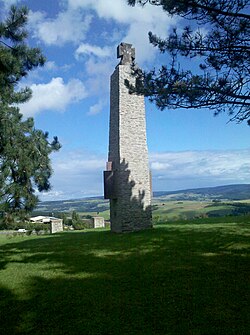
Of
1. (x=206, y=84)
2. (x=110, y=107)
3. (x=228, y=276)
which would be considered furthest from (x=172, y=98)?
(x=110, y=107)

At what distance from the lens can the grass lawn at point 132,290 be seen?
160 inches

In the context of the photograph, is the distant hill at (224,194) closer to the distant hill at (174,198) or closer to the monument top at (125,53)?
the distant hill at (174,198)

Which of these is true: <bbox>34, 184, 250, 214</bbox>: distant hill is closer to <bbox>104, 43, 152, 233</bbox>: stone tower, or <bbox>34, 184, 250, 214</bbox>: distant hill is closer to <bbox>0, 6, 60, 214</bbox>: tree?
<bbox>104, 43, 152, 233</bbox>: stone tower

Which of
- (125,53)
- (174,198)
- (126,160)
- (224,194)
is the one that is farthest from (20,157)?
(224,194)

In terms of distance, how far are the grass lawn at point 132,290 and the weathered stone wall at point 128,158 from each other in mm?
3205

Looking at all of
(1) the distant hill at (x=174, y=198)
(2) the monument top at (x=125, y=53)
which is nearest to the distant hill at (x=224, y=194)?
(1) the distant hill at (x=174, y=198)

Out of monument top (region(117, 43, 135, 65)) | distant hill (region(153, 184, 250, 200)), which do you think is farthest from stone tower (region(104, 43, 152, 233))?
distant hill (region(153, 184, 250, 200))

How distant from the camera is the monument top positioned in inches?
498

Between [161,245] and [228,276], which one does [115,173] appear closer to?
[161,245]

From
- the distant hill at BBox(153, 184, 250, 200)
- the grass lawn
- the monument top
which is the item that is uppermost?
the monument top

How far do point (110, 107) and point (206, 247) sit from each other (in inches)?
288

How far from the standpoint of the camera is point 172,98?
643 cm

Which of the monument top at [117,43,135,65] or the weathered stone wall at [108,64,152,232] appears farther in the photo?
the monument top at [117,43,135,65]

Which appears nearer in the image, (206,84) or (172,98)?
(206,84)
